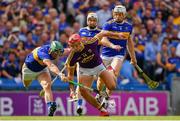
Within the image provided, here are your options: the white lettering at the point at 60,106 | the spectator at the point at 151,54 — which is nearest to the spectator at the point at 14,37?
the white lettering at the point at 60,106

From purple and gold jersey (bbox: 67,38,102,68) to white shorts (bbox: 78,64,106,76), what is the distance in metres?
0.18

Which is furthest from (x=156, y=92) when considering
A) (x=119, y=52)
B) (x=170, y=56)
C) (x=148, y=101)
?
(x=119, y=52)

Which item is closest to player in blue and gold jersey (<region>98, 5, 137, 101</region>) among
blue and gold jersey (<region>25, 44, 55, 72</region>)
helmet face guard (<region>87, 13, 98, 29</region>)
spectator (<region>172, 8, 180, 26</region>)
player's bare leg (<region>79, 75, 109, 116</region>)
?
helmet face guard (<region>87, 13, 98, 29</region>)

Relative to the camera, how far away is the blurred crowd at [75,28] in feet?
81.0

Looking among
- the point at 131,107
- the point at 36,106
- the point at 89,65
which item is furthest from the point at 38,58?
the point at 131,107

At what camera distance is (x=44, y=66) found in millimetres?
20078

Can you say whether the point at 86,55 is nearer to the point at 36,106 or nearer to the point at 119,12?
the point at 119,12

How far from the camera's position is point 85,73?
19.5 metres

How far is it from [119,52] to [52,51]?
7.67ft

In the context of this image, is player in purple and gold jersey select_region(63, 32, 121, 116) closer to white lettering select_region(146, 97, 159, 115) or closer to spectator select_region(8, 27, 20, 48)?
white lettering select_region(146, 97, 159, 115)

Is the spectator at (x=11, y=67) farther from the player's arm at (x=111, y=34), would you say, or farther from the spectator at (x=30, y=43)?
the player's arm at (x=111, y=34)

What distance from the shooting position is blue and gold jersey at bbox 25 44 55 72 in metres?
19.2

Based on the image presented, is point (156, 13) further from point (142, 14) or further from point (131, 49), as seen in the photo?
point (131, 49)

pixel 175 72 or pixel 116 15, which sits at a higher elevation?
pixel 116 15
